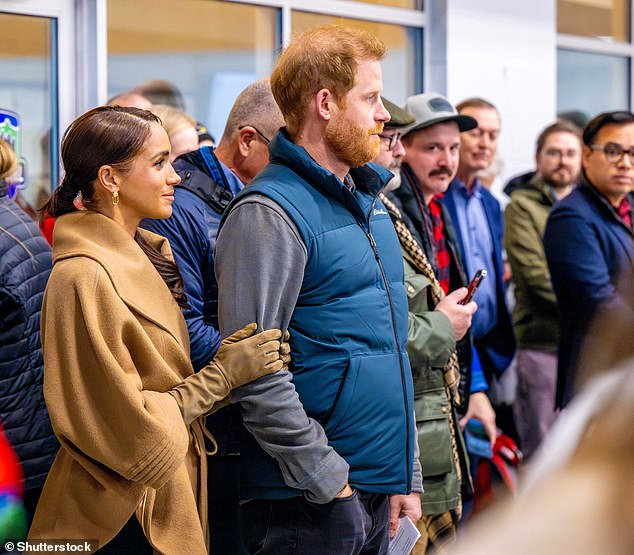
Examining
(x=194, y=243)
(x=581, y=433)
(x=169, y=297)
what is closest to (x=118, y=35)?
(x=194, y=243)

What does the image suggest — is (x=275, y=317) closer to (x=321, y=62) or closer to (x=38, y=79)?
(x=321, y=62)

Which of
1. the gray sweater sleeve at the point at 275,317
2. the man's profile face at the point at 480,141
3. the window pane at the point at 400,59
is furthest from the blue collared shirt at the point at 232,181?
the window pane at the point at 400,59

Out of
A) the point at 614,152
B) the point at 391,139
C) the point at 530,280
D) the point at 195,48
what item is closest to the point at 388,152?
the point at 391,139

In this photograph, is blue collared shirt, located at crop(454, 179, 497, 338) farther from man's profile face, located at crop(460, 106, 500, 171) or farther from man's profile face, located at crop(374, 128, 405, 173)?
man's profile face, located at crop(374, 128, 405, 173)

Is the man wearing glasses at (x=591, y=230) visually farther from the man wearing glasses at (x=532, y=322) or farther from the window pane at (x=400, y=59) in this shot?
the window pane at (x=400, y=59)

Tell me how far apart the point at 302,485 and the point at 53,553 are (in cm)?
59

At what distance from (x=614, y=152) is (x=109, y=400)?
124 inches

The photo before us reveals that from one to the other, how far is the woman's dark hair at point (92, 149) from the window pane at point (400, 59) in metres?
4.35

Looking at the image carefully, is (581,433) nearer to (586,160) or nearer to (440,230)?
(440,230)

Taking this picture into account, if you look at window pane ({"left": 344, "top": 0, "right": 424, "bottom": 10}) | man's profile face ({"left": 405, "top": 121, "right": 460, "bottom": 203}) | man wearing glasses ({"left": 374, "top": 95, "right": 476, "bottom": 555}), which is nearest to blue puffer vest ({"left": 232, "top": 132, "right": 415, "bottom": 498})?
man wearing glasses ({"left": 374, "top": 95, "right": 476, "bottom": 555})

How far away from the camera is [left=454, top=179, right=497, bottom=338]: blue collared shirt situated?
4582 mm

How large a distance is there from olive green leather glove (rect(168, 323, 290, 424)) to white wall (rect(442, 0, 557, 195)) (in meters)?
4.70

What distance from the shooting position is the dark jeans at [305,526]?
95.1 inches

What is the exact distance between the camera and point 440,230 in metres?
3.98
